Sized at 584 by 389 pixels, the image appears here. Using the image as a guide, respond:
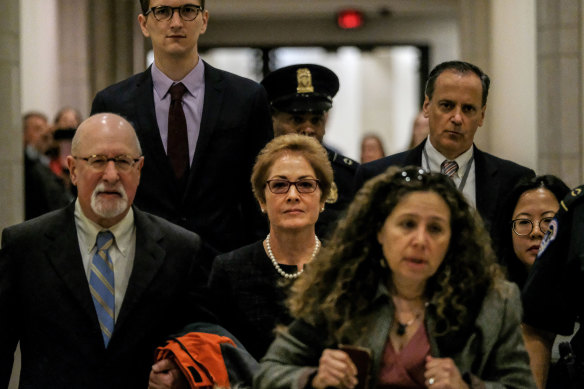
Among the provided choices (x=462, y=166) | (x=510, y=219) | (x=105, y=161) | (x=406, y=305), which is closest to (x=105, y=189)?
(x=105, y=161)

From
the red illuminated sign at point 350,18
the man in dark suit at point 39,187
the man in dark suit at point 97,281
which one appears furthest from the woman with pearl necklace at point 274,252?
the red illuminated sign at point 350,18

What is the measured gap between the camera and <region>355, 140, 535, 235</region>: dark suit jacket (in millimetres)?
3949

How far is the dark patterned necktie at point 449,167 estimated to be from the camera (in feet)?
13.0

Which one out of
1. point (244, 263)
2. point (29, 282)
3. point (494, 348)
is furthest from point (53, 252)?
point (494, 348)

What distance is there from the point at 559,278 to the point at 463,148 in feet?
3.37

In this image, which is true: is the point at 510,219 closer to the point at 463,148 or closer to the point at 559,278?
the point at 463,148

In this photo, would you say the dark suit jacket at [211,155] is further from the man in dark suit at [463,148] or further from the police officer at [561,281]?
the police officer at [561,281]

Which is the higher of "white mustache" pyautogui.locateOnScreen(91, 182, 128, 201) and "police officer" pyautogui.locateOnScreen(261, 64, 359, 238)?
"police officer" pyautogui.locateOnScreen(261, 64, 359, 238)

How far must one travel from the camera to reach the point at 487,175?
3.97m

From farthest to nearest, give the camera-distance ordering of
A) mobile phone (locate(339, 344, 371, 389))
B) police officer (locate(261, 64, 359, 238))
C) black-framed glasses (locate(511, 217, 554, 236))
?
1. police officer (locate(261, 64, 359, 238))
2. black-framed glasses (locate(511, 217, 554, 236))
3. mobile phone (locate(339, 344, 371, 389))

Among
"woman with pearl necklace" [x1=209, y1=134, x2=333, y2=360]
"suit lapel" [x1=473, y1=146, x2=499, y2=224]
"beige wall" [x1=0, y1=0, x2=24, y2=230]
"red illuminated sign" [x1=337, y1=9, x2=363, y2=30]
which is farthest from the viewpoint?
"red illuminated sign" [x1=337, y1=9, x2=363, y2=30]

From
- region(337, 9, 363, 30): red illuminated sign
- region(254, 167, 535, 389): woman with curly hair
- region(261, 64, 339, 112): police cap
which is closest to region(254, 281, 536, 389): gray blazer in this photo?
region(254, 167, 535, 389): woman with curly hair

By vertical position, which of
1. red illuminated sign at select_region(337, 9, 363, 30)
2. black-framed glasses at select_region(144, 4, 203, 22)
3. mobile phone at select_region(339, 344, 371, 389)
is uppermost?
red illuminated sign at select_region(337, 9, 363, 30)

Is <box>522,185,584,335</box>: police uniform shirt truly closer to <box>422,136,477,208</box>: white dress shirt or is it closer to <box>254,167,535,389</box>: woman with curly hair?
<box>254,167,535,389</box>: woman with curly hair
